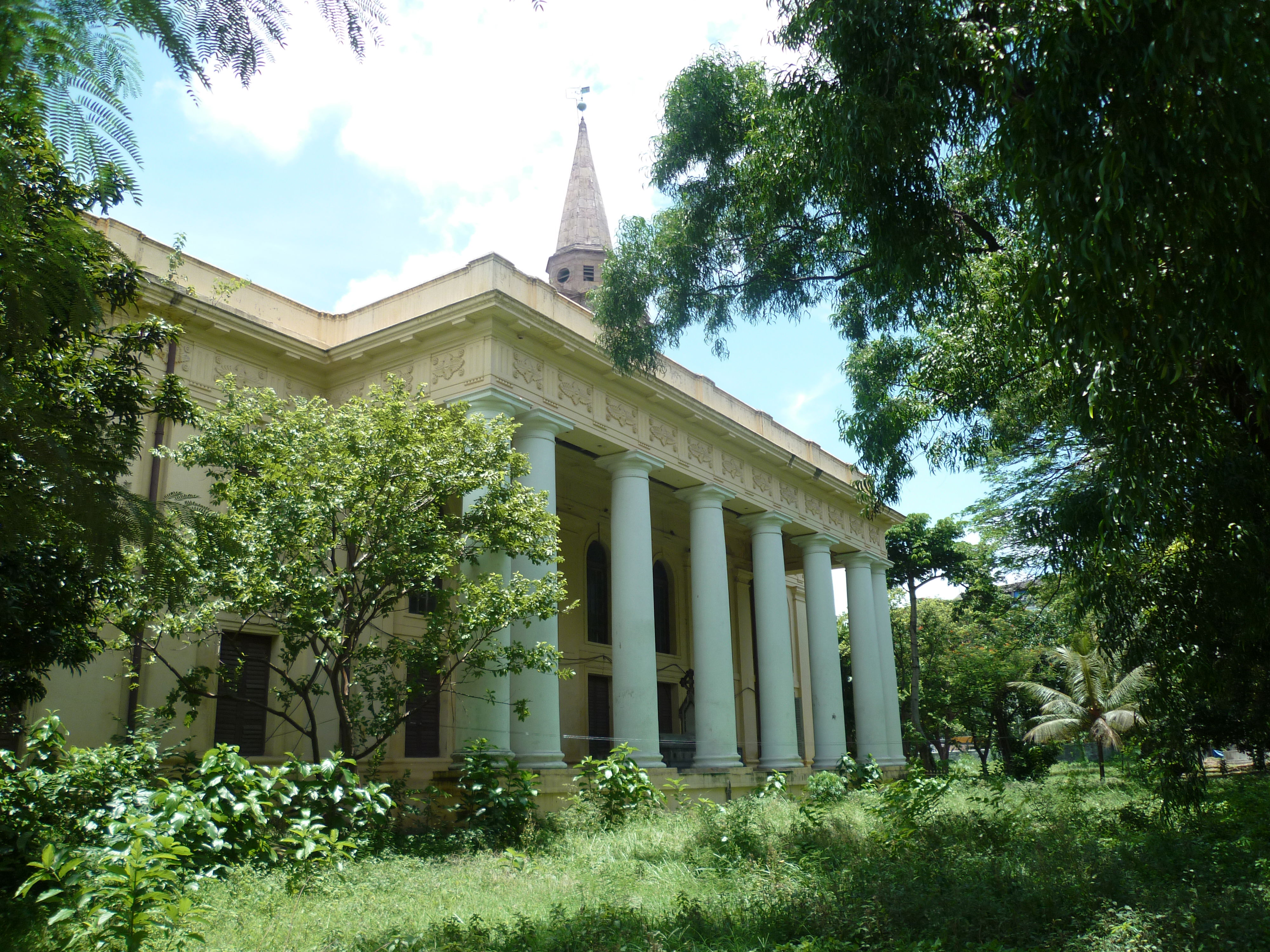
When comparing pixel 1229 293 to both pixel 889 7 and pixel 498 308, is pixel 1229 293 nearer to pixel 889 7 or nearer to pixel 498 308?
pixel 889 7

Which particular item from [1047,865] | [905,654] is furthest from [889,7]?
[905,654]

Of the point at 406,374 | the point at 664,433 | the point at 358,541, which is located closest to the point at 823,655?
the point at 664,433

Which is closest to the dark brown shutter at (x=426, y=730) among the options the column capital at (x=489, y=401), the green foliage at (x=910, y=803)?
the column capital at (x=489, y=401)

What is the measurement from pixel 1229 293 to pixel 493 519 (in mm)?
9598

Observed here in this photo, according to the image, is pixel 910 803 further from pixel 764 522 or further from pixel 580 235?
pixel 580 235

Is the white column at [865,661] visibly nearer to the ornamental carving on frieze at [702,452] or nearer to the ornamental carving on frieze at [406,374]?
the ornamental carving on frieze at [702,452]

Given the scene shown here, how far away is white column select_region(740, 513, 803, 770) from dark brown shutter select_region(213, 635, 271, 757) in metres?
11.1

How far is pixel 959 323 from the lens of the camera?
454 inches

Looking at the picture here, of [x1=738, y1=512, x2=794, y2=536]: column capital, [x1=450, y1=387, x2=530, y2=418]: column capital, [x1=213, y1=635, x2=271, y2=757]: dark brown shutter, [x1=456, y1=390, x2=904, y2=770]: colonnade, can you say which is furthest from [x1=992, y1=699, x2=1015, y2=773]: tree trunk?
[x1=213, y1=635, x2=271, y2=757]: dark brown shutter

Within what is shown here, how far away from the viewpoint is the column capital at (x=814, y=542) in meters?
26.3

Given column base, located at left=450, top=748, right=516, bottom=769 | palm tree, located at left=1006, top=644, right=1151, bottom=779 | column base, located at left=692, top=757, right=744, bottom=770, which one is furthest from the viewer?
palm tree, located at left=1006, top=644, right=1151, bottom=779

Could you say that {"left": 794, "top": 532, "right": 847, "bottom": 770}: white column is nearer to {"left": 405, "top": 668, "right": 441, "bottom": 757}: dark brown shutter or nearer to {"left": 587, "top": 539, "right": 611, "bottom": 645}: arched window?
{"left": 587, "top": 539, "right": 611, "bottom": 645}: arched window

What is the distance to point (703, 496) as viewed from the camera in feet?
70.0

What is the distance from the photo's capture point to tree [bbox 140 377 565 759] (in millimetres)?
11781
